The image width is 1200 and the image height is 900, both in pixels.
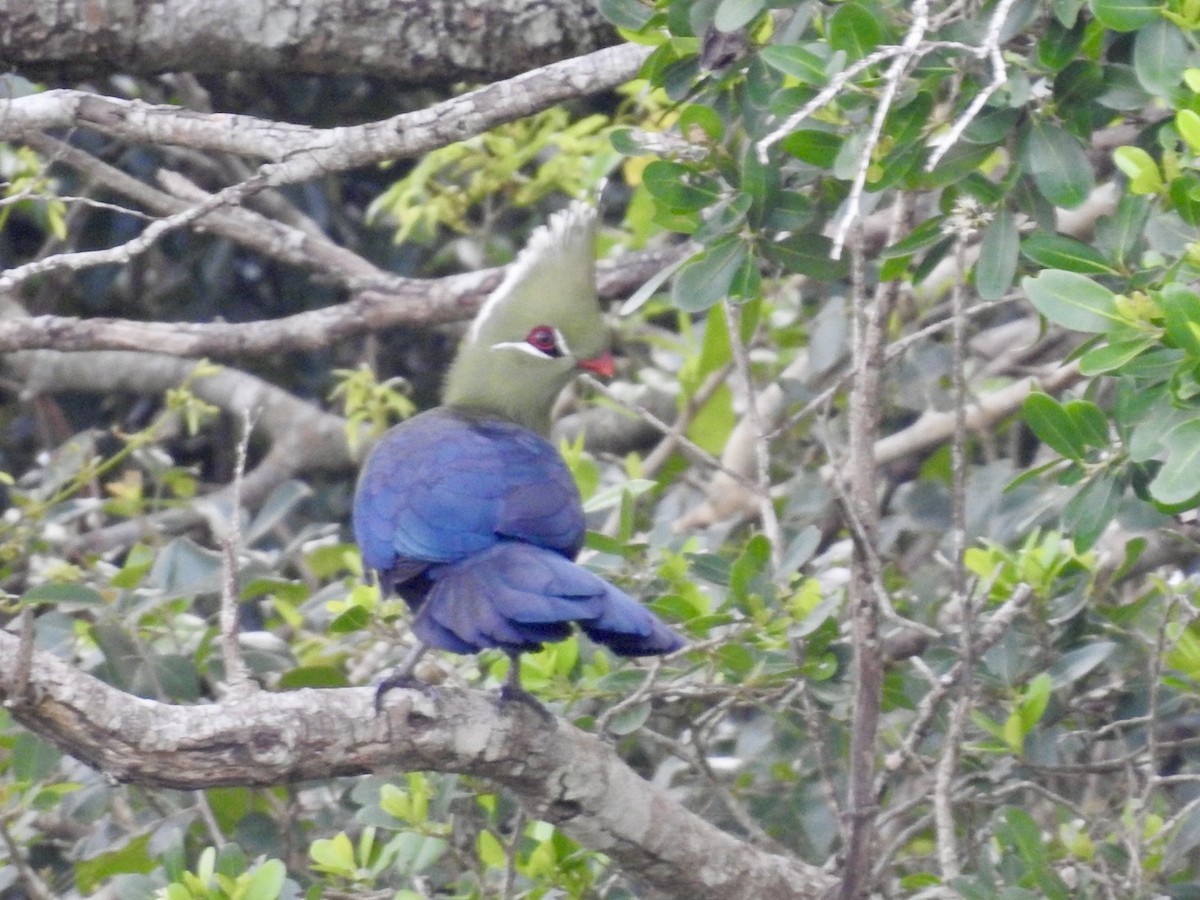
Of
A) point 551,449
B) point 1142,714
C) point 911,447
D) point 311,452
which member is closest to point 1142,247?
point 1142,714

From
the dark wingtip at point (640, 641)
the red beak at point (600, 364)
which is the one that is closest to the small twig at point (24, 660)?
the dark wingtip at point (640, 641)

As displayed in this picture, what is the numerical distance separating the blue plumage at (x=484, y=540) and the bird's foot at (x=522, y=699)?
103 millimetres

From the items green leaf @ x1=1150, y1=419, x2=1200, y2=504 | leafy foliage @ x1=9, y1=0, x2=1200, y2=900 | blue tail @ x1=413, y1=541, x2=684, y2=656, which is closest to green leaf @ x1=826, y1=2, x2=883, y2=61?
leafy foliage @ x1=9, y1=0, x2=1200, y2=900

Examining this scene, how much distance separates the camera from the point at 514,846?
247 centimetres

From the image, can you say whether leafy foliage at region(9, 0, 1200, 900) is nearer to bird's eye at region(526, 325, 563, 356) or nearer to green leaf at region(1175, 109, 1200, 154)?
green leaf at region(1175, 109, 1200, 154)

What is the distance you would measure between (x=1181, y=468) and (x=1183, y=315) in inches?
7.4

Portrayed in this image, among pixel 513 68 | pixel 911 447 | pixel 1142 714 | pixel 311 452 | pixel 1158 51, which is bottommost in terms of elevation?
pixel 311 452

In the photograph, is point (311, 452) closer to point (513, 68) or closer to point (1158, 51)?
point (513, 68)

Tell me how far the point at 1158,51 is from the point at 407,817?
1.67 meters

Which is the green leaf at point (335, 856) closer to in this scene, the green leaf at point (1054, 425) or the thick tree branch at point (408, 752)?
the thick tree branch at point (408, 752)

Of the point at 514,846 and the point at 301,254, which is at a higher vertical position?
the point at 301,254

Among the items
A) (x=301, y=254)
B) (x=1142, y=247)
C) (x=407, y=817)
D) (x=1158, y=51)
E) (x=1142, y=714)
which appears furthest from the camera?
(x=301, y=254)

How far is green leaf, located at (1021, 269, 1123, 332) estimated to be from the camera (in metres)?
2.09

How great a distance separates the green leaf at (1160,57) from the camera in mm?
2146
